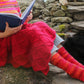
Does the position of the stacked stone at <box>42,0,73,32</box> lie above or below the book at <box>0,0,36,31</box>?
below

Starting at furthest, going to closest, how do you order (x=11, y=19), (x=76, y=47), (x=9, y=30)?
(x=76, y=47), (x=9, y=30), (x=11, y=19)

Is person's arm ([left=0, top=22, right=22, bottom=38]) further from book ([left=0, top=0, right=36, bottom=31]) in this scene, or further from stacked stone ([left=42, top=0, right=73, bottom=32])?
stacked stone ([left=42, top=0, right=73, bottom=32])

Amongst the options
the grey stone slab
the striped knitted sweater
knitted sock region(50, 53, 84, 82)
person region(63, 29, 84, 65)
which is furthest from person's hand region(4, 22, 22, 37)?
the grey stone slab

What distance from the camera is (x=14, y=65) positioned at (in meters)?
1.21

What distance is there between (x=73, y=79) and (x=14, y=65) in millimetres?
513

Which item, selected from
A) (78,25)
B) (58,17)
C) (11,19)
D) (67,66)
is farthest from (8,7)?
(58,17)

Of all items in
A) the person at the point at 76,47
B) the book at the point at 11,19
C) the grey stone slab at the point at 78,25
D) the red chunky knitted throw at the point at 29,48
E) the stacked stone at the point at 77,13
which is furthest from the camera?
the stacked stone at the point at 77,13

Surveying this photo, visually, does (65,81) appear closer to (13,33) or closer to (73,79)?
(73,79)

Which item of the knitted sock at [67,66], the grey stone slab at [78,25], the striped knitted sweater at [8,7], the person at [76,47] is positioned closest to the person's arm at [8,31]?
the striped knitted sweater at [8,7]

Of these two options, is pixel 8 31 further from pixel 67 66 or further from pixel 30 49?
pixel 67 66

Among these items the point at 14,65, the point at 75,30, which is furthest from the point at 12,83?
the point at 75,30

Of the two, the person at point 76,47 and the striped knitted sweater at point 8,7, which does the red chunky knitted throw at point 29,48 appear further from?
the person at point 76,47

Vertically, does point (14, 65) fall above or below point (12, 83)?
above

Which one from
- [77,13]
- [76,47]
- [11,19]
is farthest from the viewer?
[77,13]
